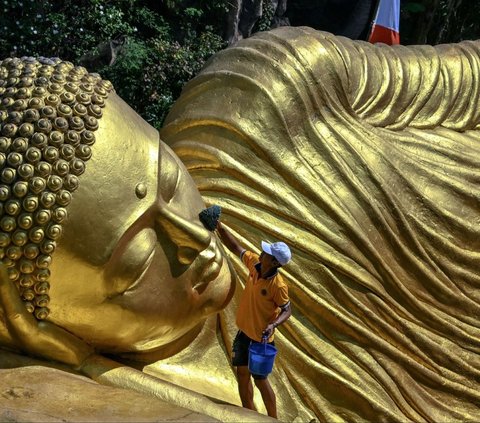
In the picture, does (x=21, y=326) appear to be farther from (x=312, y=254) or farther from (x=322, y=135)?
(x=322, y=135)

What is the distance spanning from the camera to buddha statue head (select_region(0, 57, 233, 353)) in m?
1.83

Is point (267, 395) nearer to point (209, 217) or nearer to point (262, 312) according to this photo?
point (262, 312)

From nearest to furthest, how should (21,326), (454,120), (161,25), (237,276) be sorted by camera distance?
(21,326) → (237,276) → (454,120) → (161,25)

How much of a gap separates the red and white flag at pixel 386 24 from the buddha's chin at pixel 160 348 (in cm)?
539

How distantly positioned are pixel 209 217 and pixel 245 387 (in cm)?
51

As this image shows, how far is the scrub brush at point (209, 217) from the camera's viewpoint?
2145mm

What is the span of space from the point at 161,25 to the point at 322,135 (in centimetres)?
731

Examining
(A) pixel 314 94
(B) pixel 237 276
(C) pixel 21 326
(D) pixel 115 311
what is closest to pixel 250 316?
(B) pixel 237 276

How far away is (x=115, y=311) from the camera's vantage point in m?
1.99

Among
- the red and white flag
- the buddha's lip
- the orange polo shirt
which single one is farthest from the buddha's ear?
the red and white flag

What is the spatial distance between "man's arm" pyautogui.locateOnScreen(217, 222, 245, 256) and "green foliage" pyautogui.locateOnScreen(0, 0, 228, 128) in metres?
6.15

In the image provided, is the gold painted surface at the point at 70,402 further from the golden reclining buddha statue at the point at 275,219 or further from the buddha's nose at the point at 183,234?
the buddha's nose at the point at 183,234

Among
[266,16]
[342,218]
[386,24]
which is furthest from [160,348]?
[266,16]

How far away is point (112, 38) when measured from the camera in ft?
29.2
